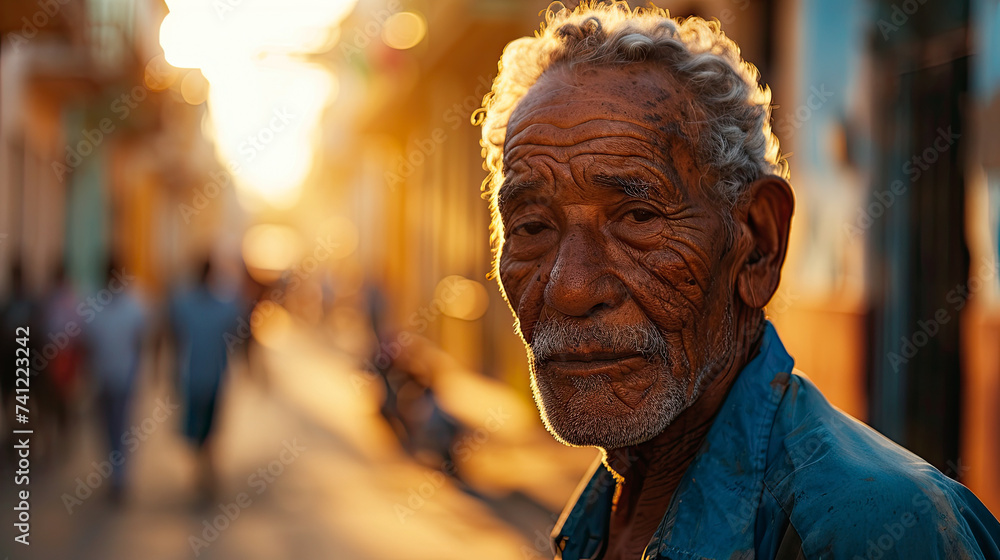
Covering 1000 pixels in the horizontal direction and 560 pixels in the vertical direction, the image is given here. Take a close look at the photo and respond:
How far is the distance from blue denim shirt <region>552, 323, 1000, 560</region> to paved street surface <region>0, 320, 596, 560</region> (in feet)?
16.2

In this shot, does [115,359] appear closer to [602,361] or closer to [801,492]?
[602,361]

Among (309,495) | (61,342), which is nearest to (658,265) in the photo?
(309,495)

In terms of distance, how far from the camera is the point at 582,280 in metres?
1.58

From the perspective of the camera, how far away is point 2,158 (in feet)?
43.5

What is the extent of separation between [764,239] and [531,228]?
1.54 ft

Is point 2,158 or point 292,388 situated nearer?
point 2,158

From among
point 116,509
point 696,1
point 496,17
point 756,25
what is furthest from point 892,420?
point 496,17

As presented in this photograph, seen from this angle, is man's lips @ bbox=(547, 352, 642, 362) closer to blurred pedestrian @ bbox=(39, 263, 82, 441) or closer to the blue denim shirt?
the blue denim shirt

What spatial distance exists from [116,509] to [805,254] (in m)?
6.62

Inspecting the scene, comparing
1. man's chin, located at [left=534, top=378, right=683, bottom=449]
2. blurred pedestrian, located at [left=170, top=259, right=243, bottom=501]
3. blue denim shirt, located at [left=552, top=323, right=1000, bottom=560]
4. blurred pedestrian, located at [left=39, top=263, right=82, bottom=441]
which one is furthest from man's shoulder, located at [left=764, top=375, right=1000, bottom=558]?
blurred pedestrian, located at [left=39, top=263, right=82, bottom=441]

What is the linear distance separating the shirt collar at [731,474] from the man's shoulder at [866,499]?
0.04m

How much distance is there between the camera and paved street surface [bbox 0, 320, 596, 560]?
6.43m

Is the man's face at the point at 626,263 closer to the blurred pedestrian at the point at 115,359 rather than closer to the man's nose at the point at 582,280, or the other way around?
the man's nose at the point at 582,280

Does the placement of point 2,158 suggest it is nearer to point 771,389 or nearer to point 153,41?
point 153,41
